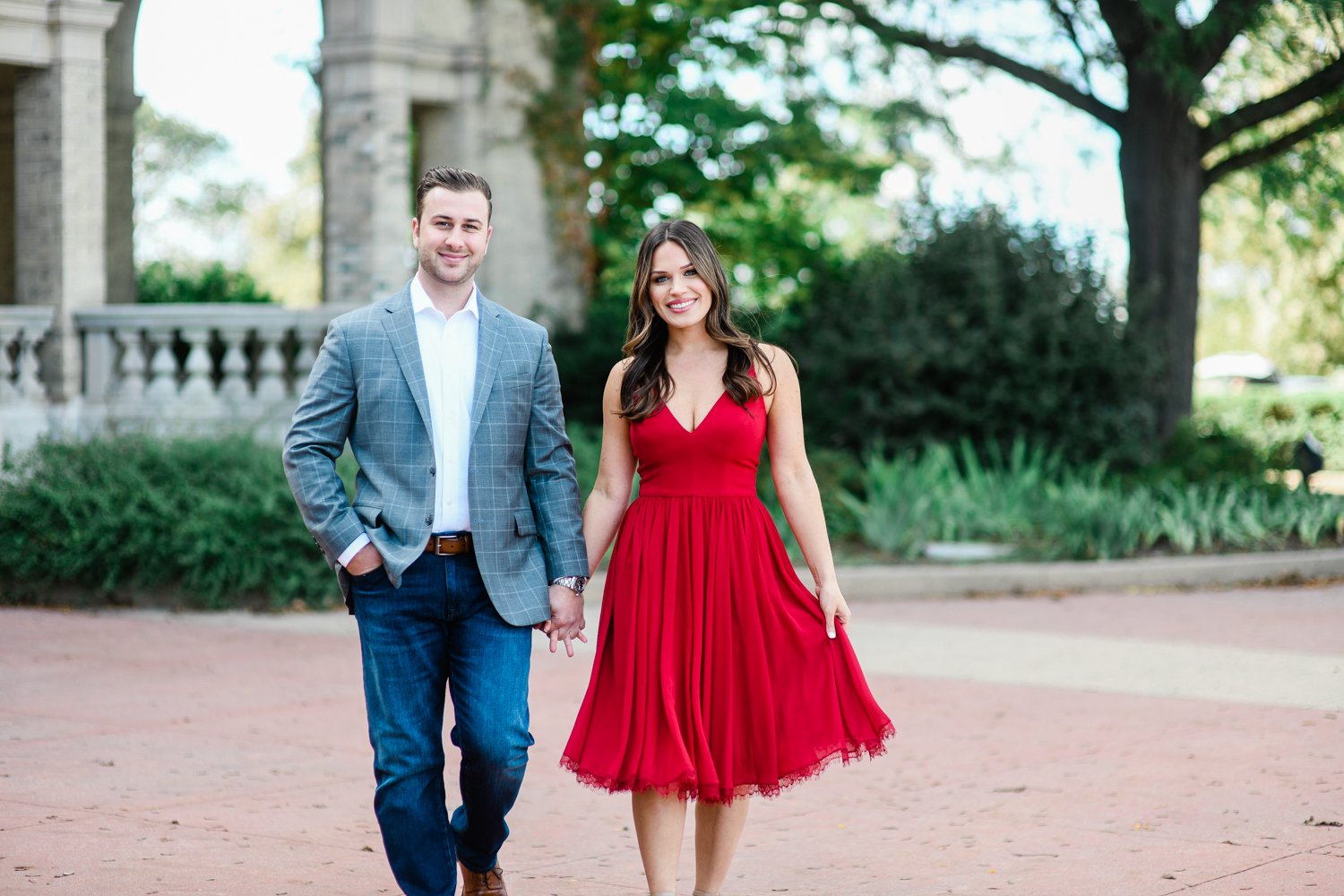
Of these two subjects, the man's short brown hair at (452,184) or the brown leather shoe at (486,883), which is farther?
the brown leather shoe at (486,883)

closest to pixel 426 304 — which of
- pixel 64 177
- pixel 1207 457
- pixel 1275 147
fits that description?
pixel 64 177

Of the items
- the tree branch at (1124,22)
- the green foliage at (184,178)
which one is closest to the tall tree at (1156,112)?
the tree branch at (1124,22)

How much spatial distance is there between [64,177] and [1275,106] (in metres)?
11.0

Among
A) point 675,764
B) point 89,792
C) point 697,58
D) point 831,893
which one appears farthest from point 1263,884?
point 697,58

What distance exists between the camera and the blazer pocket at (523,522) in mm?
4242

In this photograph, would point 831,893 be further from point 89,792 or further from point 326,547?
point 89,792

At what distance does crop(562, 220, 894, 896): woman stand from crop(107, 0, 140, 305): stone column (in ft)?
46.6

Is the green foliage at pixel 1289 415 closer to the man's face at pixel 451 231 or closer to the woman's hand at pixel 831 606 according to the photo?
the woman's hand at pixel 831 606

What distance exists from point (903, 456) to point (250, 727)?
868 cm

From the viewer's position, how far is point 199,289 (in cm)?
1842

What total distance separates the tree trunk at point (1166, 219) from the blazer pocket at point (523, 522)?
12.9m

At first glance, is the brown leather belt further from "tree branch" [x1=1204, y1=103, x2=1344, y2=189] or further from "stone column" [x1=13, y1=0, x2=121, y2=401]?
"tree branch" [x1=1204, y1=103, x2=1344, y2=189]

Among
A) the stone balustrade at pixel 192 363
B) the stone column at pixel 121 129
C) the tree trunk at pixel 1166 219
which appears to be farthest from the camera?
the stone column at pixel 121 129

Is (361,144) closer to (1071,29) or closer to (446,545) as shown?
(1071,29)
